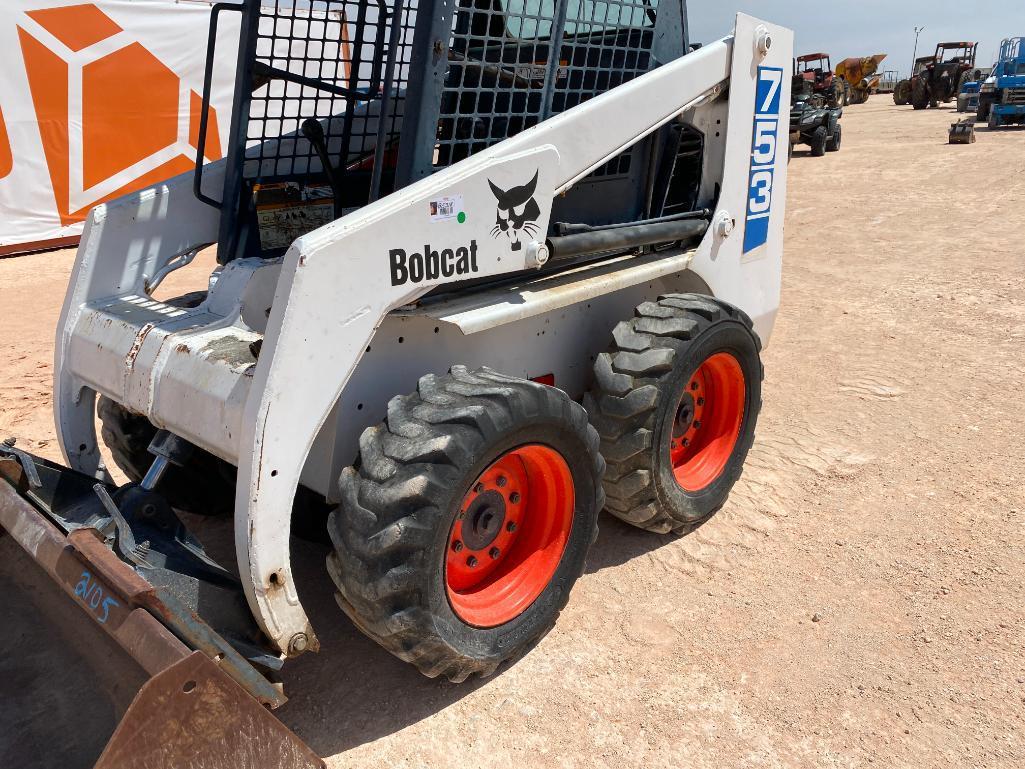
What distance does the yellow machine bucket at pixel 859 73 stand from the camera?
33594 mm

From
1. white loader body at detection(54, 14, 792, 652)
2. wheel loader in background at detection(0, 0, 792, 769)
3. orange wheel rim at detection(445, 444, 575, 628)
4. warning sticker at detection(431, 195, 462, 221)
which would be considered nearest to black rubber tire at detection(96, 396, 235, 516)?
wheel loader in background at detection(0, 0, 792, 769)

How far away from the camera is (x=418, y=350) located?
273 centimetres

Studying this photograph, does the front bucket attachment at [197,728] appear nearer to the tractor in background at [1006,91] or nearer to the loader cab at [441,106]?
the loader cab at [441,106]

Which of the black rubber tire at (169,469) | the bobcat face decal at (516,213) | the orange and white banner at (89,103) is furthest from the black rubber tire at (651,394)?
the orange and white banner at (89,103)

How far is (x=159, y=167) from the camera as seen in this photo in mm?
10734

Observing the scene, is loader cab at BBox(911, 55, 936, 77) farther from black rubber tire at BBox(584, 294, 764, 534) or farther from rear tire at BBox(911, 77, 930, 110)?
black rubber tire at BBox(584, 294, 764, 534)

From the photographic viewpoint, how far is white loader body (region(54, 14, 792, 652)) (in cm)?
224

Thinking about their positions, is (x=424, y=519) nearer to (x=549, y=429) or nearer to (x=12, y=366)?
(x=549, y=429)

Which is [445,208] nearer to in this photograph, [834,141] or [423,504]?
[423,504]

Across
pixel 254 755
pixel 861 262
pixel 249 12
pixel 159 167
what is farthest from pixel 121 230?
pixel 159 167

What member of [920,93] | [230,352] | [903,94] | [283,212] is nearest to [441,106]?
[283,212]

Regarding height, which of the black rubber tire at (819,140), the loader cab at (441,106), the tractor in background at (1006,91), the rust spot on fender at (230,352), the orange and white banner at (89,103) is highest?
the tractor in background at (1006,91)

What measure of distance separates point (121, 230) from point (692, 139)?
237 cm

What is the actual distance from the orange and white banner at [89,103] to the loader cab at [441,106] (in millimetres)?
7453
